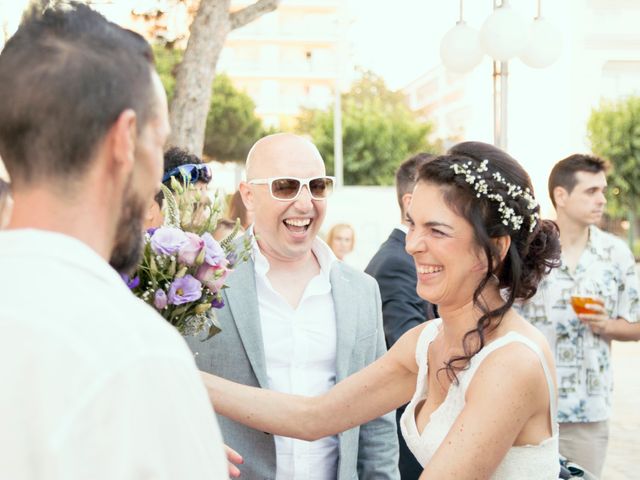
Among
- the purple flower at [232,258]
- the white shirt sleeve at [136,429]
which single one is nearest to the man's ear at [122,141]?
the white shirt sleeve at [136,429]

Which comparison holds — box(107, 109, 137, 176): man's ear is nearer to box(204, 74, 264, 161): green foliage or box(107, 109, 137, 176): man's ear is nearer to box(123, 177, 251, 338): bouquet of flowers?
box(123, 177, 251, 338): bouquet of flowers

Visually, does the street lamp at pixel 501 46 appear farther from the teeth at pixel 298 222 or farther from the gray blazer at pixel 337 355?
the gray blazer at pixel 337 355

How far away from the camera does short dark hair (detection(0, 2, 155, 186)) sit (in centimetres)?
118

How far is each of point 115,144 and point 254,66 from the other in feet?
290

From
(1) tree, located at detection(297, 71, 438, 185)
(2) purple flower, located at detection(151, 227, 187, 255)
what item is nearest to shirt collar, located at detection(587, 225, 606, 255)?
(2) purple flower, located at detection(151, 227, 187, 255)

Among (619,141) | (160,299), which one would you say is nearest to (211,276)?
(160,299)

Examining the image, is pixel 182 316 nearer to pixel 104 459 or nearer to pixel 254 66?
pixel 104 459

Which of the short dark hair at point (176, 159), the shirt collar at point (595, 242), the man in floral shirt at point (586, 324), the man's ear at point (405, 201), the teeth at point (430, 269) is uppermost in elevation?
the short dark hair at point (176, 159)

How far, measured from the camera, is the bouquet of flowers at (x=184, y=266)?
247cm

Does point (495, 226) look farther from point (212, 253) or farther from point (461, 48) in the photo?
point (461, 48)

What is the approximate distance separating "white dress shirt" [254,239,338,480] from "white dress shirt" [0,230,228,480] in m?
2.22

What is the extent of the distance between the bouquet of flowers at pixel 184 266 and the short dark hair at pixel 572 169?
3.38 meters

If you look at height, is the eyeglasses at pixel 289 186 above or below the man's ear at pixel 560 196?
above

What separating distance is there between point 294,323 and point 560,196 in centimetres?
273
